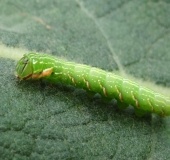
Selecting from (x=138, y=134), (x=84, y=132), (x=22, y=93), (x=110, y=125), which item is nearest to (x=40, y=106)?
(x=22, y=93)

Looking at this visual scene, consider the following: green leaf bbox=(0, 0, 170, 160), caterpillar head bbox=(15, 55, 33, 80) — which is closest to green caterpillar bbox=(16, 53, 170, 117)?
caterpillar head bbox=(15, 55, 33, 80)

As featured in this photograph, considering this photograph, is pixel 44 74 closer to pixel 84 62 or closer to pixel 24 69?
pixel 24 69

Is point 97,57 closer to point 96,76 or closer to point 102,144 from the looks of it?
point 96,76

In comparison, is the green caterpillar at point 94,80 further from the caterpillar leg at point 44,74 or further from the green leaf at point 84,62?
the green leaf at point 84,62

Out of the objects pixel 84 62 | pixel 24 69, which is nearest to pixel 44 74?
pixel 24 69

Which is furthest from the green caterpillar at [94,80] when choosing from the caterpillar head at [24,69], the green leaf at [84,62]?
the green leaf at [84,62]

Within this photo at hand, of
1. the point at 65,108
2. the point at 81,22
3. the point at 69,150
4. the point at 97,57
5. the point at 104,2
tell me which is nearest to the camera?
the point at 69,150
